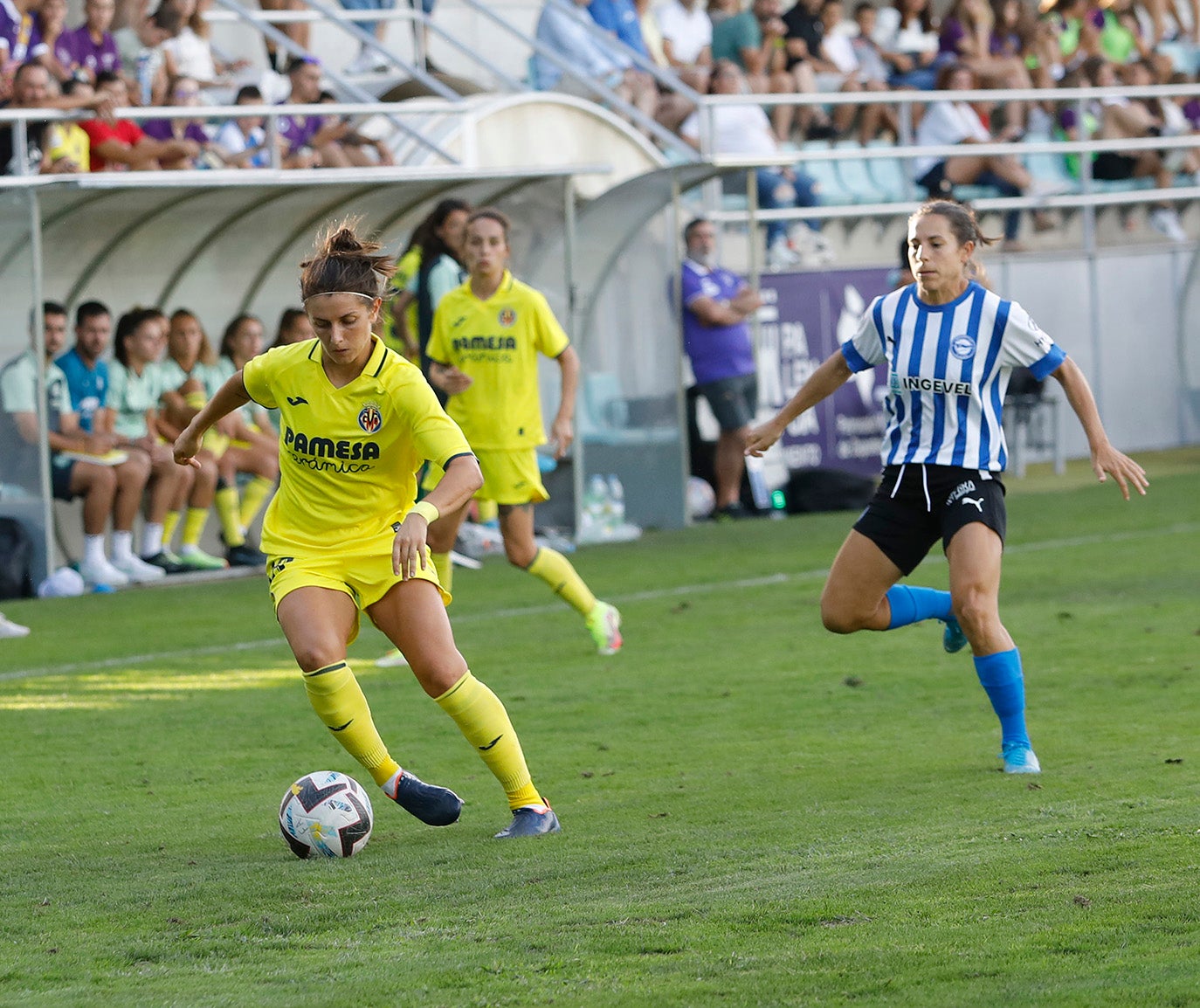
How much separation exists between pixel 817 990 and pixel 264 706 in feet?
15.9

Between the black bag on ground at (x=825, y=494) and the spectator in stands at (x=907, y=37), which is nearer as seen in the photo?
the black bag on ground at (x=825, y=494)

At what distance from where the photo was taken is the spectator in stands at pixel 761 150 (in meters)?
18.9

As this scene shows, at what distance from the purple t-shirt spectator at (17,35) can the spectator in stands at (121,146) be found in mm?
1024

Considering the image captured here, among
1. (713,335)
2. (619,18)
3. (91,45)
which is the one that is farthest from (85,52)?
(619,18)

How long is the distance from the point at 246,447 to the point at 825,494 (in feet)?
16.8

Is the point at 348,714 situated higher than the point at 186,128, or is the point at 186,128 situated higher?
the point at 186,128

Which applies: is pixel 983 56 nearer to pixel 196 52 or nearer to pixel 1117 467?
pixel 196 52

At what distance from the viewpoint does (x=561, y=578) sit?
31.8ft

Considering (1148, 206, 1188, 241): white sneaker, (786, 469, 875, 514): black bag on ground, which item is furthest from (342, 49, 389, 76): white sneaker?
(1148, 206, 1188, 241): white sneaker

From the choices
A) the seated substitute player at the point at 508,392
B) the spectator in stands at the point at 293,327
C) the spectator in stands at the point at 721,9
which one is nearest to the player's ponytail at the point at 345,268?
the seated substitute player at the point at 508,392

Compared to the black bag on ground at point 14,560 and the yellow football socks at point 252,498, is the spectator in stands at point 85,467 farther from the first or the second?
the yellow football socks at point 252,498

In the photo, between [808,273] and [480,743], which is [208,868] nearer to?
[480,743]

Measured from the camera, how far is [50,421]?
13.3m

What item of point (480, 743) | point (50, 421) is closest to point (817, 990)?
point (480, 743)
